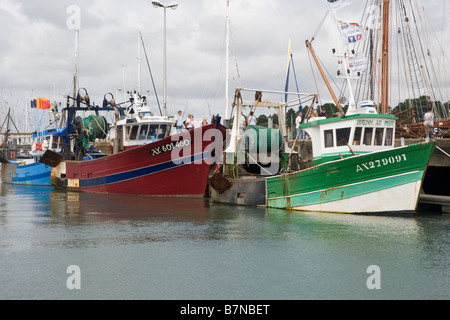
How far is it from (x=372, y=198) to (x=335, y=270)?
6596 mm

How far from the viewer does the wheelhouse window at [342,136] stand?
654 inches

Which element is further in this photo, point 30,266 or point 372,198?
point 372,198

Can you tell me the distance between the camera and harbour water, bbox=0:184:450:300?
8.51 m

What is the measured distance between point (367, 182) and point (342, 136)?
6.93 ft

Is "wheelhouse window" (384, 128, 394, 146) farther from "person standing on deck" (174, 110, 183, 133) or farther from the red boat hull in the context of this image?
"person standing on deck" (174, 110, 183, 133)

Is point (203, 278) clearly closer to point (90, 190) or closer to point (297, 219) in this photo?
point (297, 219)

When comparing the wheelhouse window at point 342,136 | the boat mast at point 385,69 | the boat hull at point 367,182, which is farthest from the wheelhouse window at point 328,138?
the boat mast at point 385,69

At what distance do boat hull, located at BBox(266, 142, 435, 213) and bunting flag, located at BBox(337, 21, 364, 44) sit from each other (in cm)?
451

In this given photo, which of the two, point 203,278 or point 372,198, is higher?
point 372,198

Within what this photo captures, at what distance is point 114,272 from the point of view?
31.2 ft

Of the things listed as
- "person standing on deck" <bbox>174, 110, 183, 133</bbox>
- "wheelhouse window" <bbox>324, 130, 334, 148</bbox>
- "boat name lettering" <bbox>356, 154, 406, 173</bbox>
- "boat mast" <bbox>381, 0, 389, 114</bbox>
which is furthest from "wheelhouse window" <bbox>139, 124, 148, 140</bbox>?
"boat name lettering" <bbox>356, 154, 406, 173</bbox>
